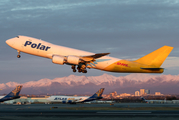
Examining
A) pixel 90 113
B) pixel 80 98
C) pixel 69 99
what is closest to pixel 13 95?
pixel 69 99

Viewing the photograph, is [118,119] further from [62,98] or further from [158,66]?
[62,98]

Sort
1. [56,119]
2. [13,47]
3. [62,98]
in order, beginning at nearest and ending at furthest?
[56,119], [13,47], [62,98]

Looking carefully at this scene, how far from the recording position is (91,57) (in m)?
48.3

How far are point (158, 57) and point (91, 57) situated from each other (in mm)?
14734

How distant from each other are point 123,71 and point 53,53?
15.7 meters

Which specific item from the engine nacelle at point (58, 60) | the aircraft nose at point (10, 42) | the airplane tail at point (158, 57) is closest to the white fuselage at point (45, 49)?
the aircraft nose at point (10, 42)

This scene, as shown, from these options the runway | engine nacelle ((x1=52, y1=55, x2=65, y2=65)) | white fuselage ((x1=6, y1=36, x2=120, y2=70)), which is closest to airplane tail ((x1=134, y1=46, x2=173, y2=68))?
white fuselage ((x1=6, y1=36, x2=120, y2=70))

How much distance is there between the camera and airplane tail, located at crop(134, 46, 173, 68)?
165ft

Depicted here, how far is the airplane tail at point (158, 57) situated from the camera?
50312 mm

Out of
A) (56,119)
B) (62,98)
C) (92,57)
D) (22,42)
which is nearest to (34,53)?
(22,42)

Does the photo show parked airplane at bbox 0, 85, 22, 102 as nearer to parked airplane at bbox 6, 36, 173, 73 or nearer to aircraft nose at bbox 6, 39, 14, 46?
aircraft nose at bbox 6, 39, 14, 46

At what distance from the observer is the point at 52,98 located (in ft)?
436

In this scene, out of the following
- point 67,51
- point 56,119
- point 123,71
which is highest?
point 67,51

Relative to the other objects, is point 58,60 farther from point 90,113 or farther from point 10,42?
point 90,113
